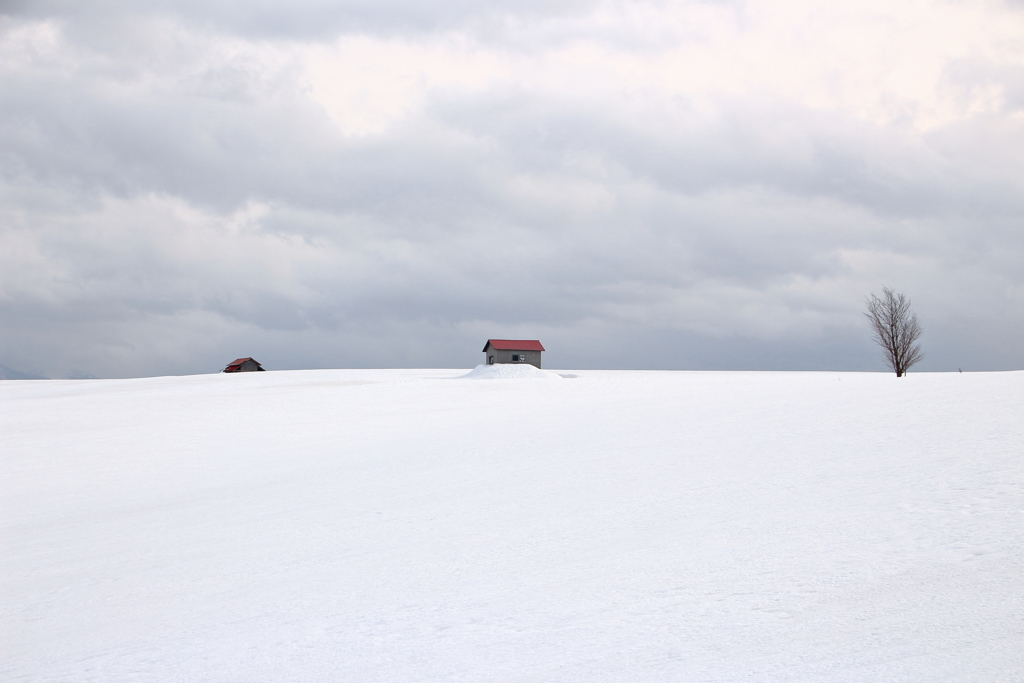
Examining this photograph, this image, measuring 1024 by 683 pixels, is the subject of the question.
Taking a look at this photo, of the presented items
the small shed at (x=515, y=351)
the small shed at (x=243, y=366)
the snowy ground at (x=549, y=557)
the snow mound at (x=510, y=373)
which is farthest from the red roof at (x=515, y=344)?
the snowy ground at (x=549, y=557)

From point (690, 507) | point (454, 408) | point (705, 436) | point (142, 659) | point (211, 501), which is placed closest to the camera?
point (142, 659)

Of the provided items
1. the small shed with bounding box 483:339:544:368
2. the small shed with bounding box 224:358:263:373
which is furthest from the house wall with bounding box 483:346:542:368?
the small shed with bounding box 224:358:263:373

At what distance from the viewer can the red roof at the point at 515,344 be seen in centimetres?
6431

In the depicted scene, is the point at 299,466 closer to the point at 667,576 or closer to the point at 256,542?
the point at 256,542

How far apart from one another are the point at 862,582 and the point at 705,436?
9.10m

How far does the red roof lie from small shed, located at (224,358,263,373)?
25692mm

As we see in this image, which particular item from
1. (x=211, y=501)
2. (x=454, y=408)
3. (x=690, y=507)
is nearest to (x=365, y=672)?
(x=690, y=507)

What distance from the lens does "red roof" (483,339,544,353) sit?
64312mm

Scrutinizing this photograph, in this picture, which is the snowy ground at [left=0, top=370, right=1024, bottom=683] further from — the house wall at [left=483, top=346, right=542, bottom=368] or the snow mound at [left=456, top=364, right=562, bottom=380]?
the house wall at [left=483, top=346, right=542, bottom=368]

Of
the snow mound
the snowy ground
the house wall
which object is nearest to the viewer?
the snowy ground

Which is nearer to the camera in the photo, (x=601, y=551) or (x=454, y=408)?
(x=601, y=551)

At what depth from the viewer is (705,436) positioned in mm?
15508

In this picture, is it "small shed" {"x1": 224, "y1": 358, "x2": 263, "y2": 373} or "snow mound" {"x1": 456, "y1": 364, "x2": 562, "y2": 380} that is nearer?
"snow mound" {"x1": 456, "y1": 364, "x2": 562, "y2": 380}

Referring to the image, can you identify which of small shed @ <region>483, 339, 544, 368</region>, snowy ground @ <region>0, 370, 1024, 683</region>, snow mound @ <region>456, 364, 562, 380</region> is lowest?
snowy ground @ <region>0, 370, 1024, 683</region>
